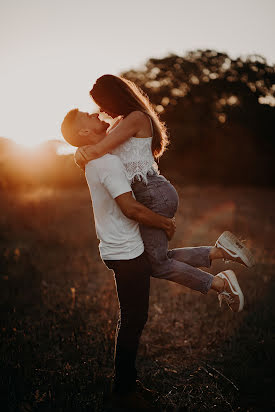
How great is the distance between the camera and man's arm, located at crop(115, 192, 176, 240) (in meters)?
2.32

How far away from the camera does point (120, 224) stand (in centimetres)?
246

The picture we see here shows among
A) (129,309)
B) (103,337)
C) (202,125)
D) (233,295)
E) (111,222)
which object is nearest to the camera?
(111,222)

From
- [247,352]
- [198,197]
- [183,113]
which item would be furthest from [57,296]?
[183,113]

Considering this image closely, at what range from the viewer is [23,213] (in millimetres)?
9969

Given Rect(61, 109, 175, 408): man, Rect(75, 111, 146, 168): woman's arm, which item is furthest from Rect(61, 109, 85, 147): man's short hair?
Rect(75, 111, 146, 168): woman's arm

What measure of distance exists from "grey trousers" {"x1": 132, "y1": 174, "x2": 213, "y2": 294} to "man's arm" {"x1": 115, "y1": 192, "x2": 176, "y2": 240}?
0.08 metres

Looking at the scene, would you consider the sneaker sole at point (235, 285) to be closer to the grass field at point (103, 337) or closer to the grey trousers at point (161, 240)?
the grey trousers at point (161, 240)

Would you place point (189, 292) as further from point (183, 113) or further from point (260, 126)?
point (183, 113)

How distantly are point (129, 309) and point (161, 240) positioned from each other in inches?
22.8

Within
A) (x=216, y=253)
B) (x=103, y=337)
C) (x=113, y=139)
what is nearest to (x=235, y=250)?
(x=216, y=253)

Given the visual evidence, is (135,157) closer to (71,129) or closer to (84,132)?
(84,132)

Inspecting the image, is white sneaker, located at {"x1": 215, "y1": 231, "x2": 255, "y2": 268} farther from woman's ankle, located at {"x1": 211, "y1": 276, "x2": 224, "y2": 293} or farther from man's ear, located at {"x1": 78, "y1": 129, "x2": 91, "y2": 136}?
man's ear, located at {"x1": 78, "y1": 129, "x2": 91, "y2": 136}

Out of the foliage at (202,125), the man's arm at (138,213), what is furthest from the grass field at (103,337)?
the foliage at (202,125)

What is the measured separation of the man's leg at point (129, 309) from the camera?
99.0 inches
